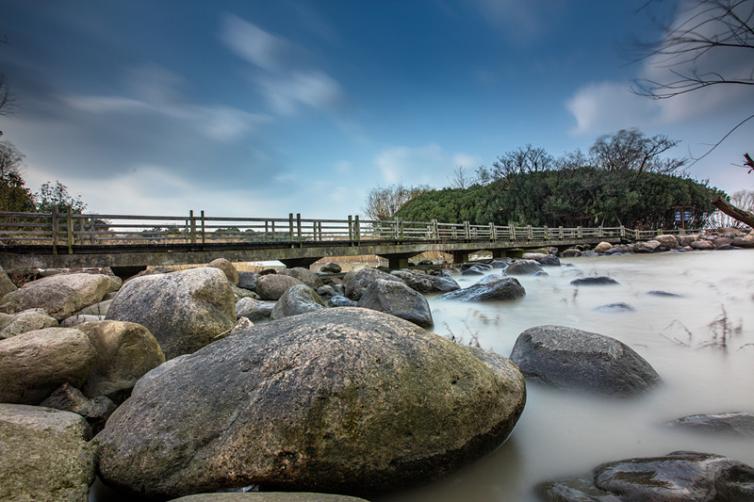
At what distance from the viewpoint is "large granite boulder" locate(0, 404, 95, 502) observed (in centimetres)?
161

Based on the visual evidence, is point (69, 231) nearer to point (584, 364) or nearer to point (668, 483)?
point (584, 364)

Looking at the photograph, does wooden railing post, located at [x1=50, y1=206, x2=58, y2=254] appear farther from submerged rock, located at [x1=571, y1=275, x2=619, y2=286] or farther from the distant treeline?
the distant treeline

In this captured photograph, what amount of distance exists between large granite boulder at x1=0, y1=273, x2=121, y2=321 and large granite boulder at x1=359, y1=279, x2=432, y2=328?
4.29 metres

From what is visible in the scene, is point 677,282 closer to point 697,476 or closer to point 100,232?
point 697,476

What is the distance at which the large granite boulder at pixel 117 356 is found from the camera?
3.04 meters

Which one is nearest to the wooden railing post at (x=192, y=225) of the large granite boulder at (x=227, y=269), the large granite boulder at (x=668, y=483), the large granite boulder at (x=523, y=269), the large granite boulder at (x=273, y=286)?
the large granite boulder at (x=227, y=269)

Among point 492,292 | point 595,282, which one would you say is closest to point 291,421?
point 492,292

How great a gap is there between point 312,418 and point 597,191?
1965 inches

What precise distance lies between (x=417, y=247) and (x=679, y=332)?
13974 mm

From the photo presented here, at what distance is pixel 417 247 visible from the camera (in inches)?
744

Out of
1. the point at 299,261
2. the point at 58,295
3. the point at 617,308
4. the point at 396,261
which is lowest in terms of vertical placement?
the point at 396,261

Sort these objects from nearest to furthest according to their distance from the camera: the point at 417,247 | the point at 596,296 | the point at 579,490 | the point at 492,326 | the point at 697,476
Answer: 1. the point at 697,476
2. the point at 579,490
3. the point at 492,326
4. the point at 596,296
5. the point at 417,247

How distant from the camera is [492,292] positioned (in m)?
8.05

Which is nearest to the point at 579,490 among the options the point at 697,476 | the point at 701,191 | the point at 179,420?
the point at 697,476
